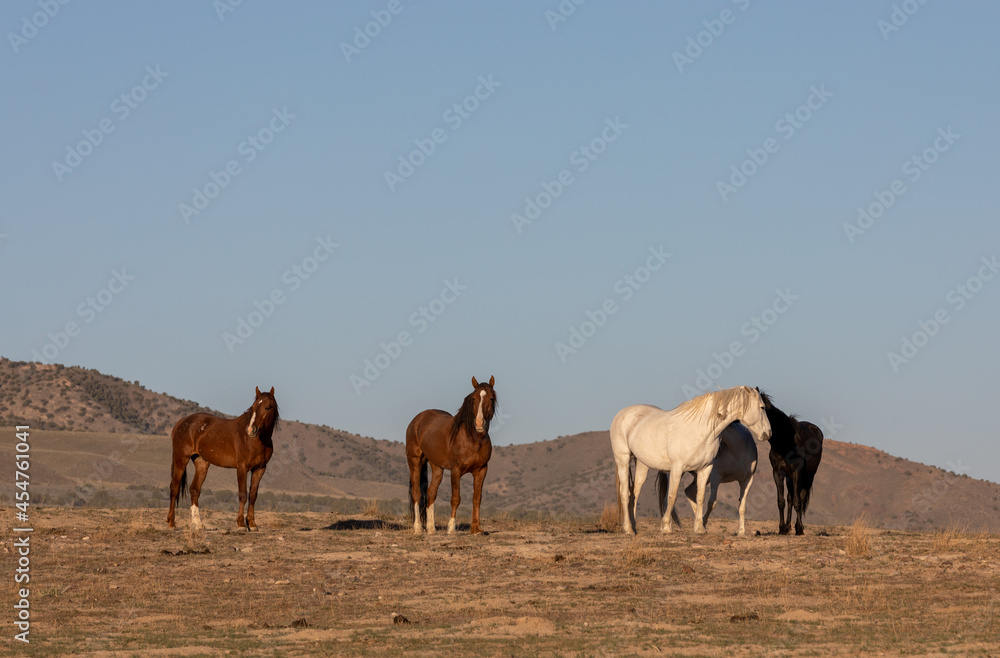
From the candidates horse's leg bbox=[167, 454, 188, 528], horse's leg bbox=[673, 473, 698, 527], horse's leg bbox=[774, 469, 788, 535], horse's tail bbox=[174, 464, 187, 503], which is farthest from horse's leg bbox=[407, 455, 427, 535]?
horse's leg bbox=[774, 469, 788, 535]

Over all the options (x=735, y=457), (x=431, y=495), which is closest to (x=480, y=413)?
(x=431, y=495)

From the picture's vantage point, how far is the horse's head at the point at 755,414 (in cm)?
1741

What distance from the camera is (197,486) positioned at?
66.8 ft

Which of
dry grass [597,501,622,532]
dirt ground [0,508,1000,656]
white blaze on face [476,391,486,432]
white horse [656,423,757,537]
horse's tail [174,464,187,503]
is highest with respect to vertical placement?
white blaze on face [476,391,486,432]

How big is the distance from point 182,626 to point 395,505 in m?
27.5

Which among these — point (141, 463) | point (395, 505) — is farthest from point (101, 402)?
point (395, 505)

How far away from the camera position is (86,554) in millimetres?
16844

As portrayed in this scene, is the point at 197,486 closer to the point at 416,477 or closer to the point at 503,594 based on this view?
the point at 416,477

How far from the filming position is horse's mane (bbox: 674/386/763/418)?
1777cm

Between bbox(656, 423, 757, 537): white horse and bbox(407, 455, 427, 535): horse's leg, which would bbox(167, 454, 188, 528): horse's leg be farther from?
bbox(656, 423, 757, 537): white horse

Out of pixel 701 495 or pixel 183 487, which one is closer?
pixel 701 495

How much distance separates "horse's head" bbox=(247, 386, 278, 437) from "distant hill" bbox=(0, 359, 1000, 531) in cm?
1611

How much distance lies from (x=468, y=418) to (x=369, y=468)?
54836 millimetres

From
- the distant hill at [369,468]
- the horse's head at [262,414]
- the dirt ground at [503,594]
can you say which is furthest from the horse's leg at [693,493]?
the distant hill at [369,468]
